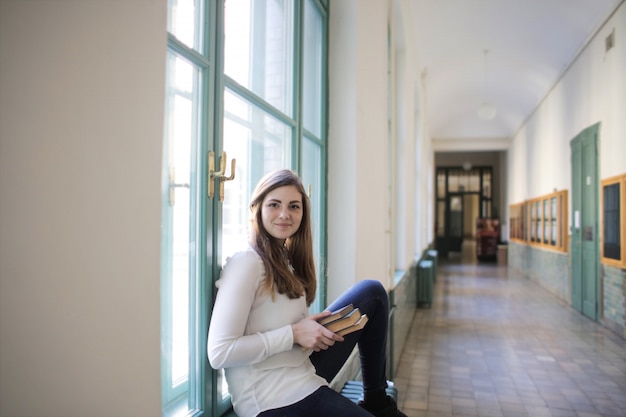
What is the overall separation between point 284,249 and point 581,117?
7.02 m

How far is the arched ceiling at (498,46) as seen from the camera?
653 centimetres

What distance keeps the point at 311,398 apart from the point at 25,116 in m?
1.10

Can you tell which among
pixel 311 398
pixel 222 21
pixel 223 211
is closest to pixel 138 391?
pixel 311 398

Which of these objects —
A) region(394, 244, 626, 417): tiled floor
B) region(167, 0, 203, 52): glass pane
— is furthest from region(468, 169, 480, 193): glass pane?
region(167, 0, 203, 52): glass pane

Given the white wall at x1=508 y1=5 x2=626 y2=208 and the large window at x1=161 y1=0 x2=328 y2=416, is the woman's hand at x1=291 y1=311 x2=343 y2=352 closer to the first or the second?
the large window at x1=161 y1=0 x2=328 y2=416

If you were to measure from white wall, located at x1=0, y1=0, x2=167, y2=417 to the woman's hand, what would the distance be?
0.55 meters

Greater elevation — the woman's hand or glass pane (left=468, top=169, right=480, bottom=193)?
glass pane (left=468, top=169, right=480, bottom=193)

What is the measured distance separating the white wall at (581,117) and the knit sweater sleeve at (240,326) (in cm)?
523

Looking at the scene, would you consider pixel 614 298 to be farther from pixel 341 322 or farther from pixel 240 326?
pixel 240 326

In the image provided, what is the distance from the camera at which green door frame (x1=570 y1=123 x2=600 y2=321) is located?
20.6 ft

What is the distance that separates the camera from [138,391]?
2.89 ft

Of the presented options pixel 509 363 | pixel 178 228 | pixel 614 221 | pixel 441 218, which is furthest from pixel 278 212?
Result: pixel 441 218

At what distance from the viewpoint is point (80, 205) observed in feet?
2.45

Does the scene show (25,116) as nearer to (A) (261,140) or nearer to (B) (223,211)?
(B) (223,211)
